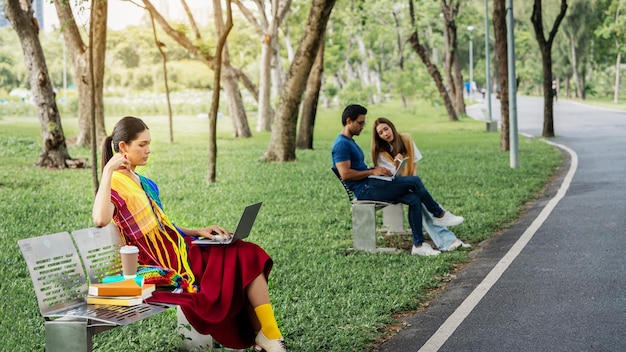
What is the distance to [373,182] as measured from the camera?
10.5 m

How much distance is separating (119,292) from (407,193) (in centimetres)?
531

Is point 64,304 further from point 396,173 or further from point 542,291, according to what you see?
point 396,173

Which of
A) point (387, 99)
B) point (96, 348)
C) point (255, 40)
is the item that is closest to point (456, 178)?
point (96, 348)

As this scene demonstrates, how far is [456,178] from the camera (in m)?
18.0

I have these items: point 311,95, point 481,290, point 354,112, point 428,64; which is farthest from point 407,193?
point 428,64

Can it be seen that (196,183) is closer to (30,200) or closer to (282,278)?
(30,200)

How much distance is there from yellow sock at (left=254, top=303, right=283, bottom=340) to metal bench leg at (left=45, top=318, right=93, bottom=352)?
41.2 inches

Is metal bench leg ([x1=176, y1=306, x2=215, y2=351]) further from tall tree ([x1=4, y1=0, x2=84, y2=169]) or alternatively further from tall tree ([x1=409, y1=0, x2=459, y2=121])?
tall tree ([x1=409, y1=0, x2=459, y2=121])

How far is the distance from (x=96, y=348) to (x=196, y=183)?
466 inches

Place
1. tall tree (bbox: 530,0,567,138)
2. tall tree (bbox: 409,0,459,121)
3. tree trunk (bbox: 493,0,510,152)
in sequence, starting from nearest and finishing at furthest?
tree trunk (bbox: 493,0,510,152)
tall tree (bbox: 530,0,567,138)
tall tree (bbox: 409,0,459,121)

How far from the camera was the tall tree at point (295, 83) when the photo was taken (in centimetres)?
2105

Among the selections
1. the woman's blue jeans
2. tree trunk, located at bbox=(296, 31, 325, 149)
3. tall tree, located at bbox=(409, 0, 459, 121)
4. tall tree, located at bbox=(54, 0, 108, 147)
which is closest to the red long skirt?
the woman's blue jeans

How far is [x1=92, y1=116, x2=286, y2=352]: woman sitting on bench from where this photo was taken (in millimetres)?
5723

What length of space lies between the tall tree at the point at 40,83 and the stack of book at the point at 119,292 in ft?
50.1
